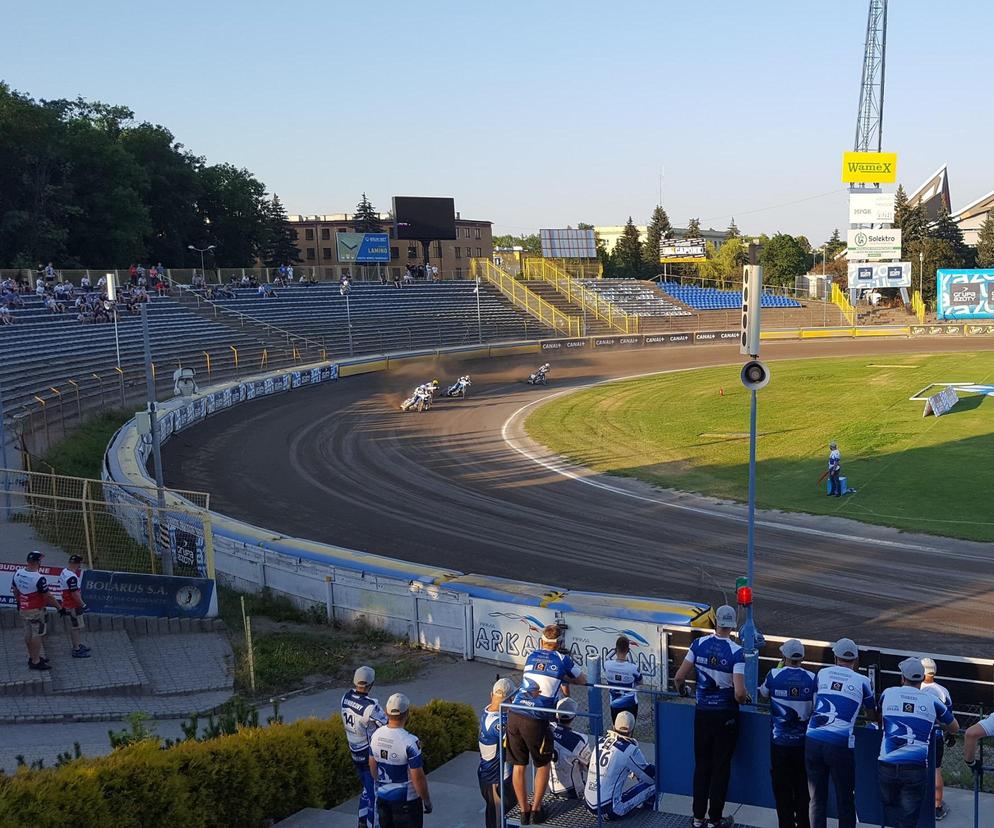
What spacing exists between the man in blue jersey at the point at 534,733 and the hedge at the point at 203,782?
2126 millimetres

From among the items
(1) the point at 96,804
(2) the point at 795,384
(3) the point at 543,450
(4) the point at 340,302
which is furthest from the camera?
(4) the point at 340,302

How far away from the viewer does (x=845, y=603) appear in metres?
16.9

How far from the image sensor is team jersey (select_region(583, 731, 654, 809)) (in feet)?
24.9

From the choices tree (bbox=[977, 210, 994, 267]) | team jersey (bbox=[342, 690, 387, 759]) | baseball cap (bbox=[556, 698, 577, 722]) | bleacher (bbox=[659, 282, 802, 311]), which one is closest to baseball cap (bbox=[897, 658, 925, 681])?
baseball cap (bbox=[556, 698, 577, 722])

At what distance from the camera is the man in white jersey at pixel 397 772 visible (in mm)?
7277

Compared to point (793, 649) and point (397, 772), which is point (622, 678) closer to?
point (793, 649)

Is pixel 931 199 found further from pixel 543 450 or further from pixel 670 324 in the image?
pixel 543 450

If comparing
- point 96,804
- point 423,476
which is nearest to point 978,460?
point 423,476

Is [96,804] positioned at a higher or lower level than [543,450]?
higher

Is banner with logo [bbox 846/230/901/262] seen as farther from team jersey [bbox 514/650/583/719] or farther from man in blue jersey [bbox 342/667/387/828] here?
man in blue jersey [bbox 342/667/387/828]

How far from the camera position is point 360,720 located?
319 inches

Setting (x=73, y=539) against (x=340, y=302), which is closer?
(x=73, y=539)

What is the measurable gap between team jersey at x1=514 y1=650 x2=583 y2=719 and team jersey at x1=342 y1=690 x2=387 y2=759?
1.24m

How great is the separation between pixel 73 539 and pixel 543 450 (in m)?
18.3
